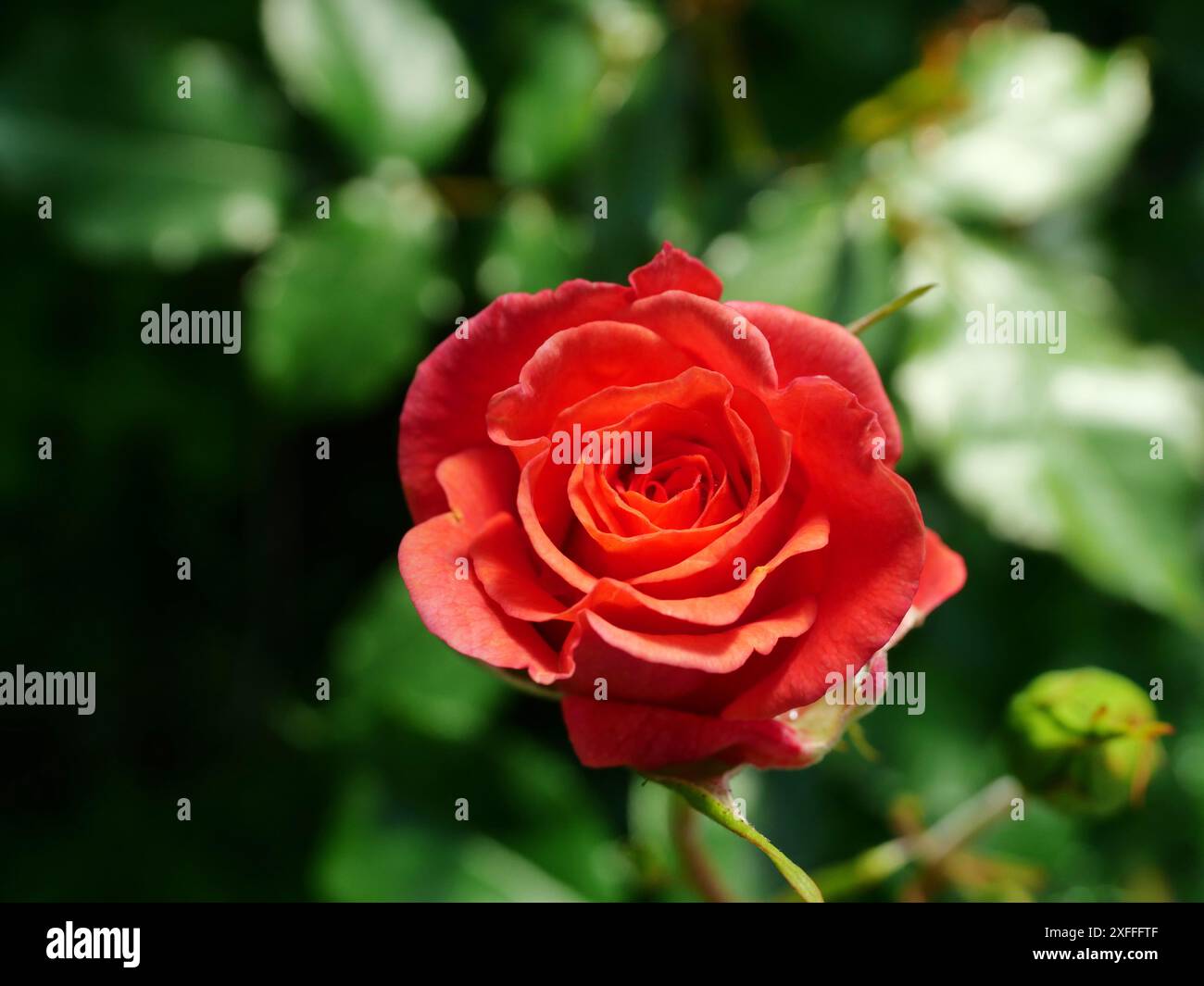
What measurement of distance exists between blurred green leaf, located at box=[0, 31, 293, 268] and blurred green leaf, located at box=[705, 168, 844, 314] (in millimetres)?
682

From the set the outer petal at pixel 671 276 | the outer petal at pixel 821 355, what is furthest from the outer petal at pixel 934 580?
the outer petal at pixel 671 276

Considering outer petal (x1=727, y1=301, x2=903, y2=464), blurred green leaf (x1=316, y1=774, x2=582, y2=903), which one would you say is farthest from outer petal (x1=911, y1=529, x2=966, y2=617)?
blurred green leaf (x1=316, y1=774, x2=582, y2=903)

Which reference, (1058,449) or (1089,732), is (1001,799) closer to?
(1089,732)

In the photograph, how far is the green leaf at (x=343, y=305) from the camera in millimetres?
1556

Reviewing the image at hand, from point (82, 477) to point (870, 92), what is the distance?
5.07ft

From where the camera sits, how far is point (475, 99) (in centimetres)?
169

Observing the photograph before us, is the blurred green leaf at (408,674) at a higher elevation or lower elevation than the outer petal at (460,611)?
lower

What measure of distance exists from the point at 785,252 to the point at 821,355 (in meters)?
0.69

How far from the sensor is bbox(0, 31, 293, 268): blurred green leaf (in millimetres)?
1590

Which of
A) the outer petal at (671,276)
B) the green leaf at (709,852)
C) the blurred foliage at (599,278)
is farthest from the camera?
the blurred foliage at (599,278)

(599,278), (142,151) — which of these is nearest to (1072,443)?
(599,278)

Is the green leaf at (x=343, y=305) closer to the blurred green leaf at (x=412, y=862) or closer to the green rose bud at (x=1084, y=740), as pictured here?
the blurred green leaf at (x=412, y=862)

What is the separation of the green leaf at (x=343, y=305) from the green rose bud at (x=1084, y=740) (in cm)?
94

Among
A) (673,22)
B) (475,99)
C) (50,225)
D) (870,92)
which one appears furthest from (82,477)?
(870,92)
